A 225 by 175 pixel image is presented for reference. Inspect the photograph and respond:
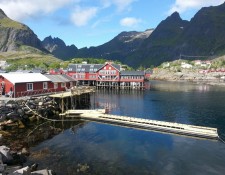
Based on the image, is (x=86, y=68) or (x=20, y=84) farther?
(x=86, y=68)

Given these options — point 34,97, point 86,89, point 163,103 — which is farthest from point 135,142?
point 163,103

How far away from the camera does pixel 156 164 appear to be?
3106cm

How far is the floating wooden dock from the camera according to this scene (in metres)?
41.4

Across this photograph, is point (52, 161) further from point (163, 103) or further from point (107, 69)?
point (107, 69)

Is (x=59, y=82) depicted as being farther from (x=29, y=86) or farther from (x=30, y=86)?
(x=29, y=86)

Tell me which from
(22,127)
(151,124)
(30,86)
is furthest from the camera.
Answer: (30,86)

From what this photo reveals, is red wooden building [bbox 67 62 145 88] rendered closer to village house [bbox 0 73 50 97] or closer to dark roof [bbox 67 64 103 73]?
dark roof [bbox 67 64 103 73]

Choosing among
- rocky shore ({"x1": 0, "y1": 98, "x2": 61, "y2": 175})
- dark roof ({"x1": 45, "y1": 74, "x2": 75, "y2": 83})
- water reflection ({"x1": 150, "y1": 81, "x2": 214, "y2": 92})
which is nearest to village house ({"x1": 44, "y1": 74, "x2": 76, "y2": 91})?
dark roof ({"x1": 45, "y1": 74, "x2": 75, "y2": 83})

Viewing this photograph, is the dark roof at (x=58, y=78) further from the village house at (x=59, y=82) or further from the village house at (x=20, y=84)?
the village house at (x=20, y=84)

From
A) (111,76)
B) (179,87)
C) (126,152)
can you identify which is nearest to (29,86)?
(126,152)

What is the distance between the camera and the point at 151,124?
153 ft

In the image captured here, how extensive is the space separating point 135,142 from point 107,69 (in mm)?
85353

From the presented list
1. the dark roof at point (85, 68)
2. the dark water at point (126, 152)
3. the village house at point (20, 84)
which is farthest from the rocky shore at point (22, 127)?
the dark roof at point (85, 68)

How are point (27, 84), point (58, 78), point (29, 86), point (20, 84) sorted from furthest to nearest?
point (58, 78)
point (29, 86)
point (27, 84)
point (20, 84)
